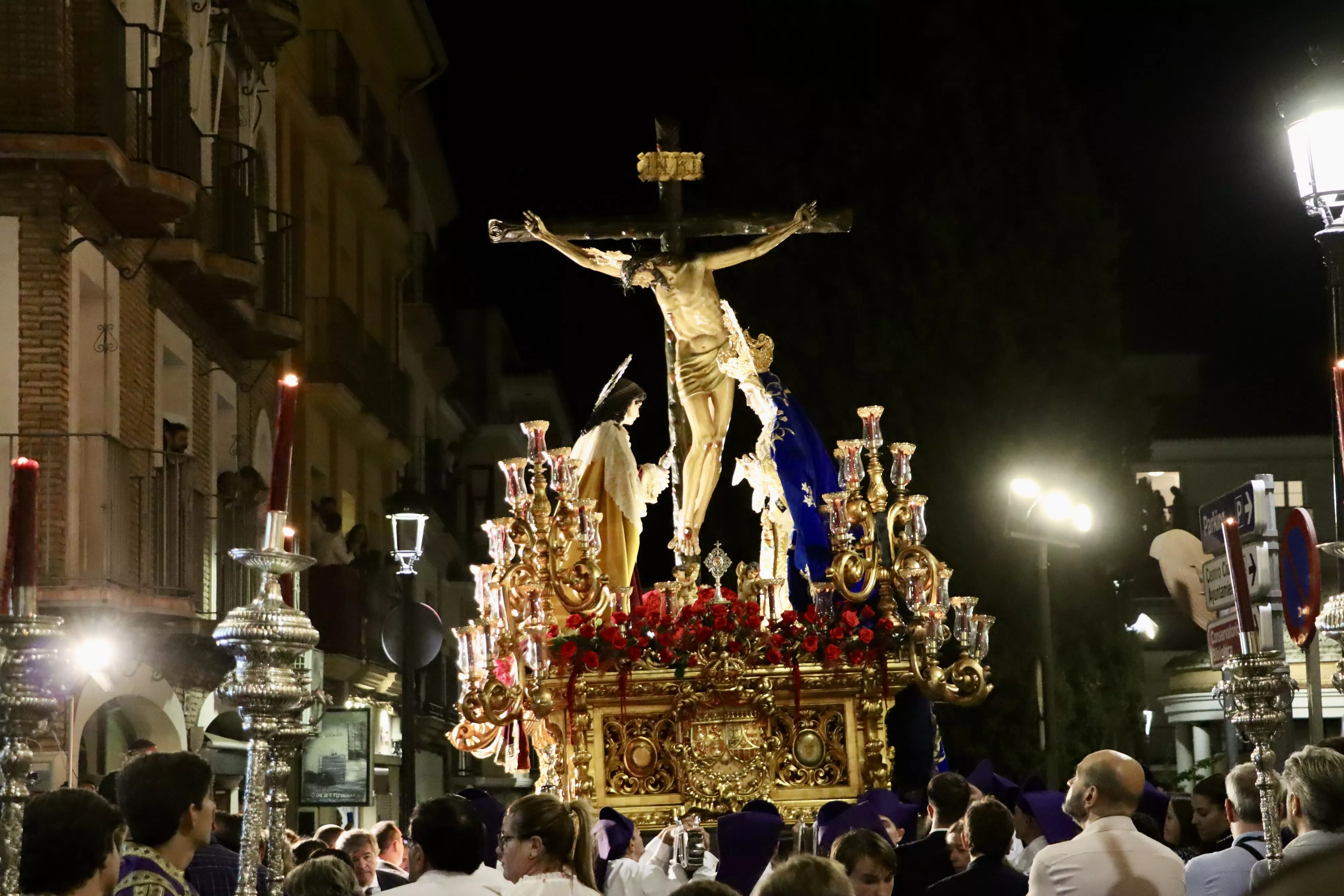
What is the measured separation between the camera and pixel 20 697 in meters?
4.16

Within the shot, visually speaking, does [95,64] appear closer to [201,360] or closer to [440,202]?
[201,360]

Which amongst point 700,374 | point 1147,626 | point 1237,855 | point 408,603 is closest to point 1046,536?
point 408,603

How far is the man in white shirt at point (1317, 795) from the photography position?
5.30 metres

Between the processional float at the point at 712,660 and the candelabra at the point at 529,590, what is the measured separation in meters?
0.01

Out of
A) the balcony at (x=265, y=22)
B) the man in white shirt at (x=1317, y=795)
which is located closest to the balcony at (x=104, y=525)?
the balcony at (x=265, y=22)

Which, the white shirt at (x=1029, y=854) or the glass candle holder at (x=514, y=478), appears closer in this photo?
the white shirt at (x=1029, y=854)

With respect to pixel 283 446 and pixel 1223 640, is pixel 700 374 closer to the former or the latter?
pixel 1223 640

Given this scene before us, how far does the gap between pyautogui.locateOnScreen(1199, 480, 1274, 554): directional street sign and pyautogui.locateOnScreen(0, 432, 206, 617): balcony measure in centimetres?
754

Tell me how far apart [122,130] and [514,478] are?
5.74 meters

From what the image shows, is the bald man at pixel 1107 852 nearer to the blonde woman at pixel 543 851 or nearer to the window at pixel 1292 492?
the blonde woman at pixel 543 851

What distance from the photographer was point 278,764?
5.29 meters

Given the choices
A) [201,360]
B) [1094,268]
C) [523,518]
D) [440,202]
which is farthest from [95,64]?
[440,202]

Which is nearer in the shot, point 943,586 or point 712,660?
point 712,660

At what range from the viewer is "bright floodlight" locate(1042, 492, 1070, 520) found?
18.7m
